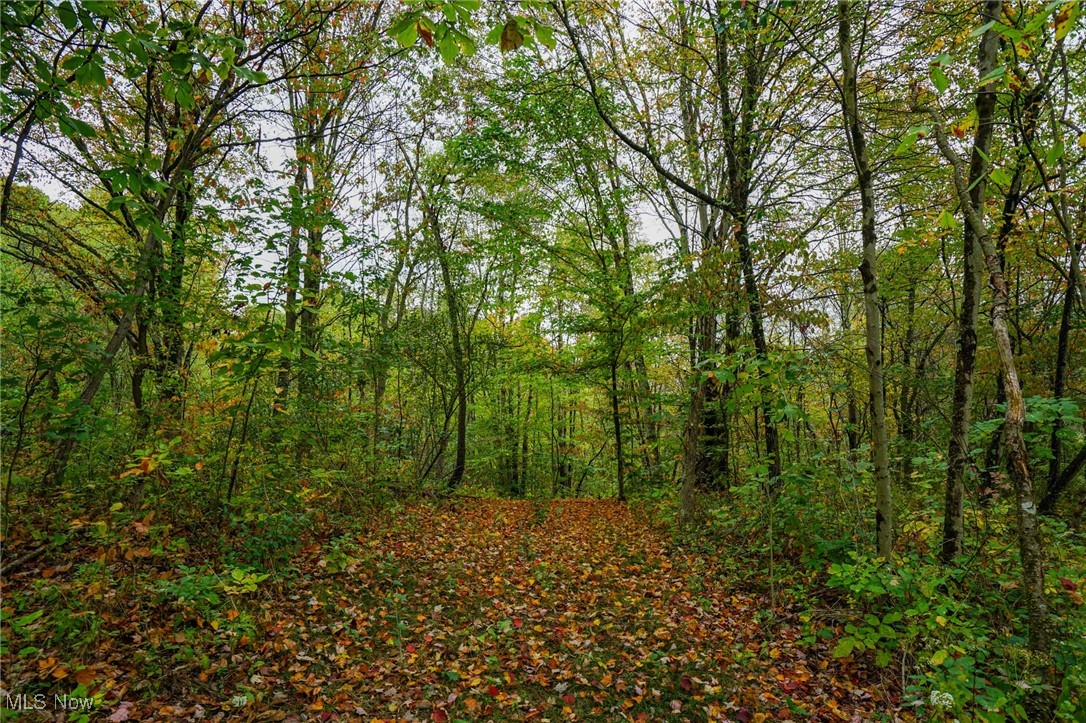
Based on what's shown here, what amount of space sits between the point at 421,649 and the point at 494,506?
6590 millimetres

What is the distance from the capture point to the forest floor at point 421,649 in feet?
11.4

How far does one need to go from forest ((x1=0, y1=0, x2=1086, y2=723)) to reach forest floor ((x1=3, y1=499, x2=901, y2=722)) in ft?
0.12

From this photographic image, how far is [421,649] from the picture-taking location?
452 centimetres

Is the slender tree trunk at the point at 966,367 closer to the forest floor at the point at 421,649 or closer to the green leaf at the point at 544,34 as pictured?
the forest floor at the point at 421,649

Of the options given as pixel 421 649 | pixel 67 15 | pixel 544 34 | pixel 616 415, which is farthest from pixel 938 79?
pixel 616 415

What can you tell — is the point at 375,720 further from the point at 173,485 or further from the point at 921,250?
the point at 921,250

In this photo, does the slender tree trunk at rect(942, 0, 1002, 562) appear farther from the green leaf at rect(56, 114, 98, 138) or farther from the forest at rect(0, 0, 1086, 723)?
the green leaf at rect(56, 114, 98, 138)

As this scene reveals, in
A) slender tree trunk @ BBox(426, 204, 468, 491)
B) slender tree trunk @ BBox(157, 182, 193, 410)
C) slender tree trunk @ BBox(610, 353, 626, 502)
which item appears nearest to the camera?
slender tree trunk @ BBox(157, 182, 193, 410)

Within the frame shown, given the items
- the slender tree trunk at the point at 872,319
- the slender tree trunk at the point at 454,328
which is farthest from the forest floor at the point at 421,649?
the slender tree trunk at the point at 454,328

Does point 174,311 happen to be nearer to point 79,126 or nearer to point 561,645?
point 79,126

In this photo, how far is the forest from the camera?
344cm

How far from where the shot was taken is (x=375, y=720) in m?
3.48

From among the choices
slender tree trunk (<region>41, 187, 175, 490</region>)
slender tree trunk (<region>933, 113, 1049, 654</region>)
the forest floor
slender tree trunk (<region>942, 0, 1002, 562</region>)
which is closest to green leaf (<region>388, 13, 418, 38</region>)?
slender tree trunk (<region>933, 113, 1049, 654</region>)

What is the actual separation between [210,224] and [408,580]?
5.37 meters
